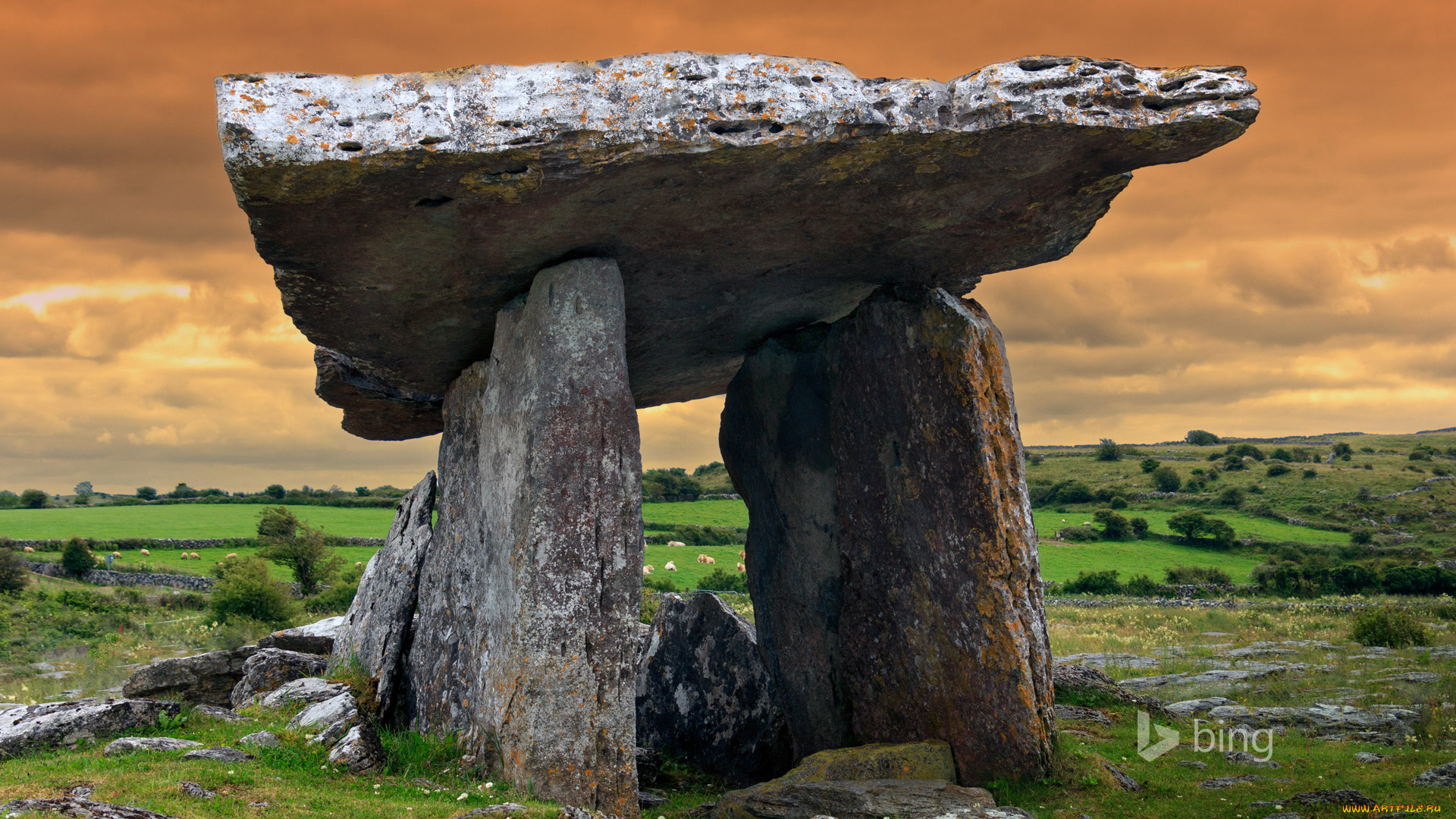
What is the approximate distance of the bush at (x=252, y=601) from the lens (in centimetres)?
2250

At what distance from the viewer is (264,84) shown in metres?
5.66

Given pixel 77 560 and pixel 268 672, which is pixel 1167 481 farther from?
pixel 268 672

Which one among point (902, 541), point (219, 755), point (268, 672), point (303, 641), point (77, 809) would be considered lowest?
point (303, 641)

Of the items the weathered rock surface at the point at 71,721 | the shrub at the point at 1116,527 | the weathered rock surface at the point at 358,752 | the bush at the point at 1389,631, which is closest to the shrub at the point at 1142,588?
the shrub at the point at 1116,527

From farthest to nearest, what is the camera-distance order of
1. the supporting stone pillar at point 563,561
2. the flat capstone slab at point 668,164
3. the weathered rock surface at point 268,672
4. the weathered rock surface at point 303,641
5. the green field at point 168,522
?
the green field at point 168,522 < the weathered rock surface at point 303,641 < the weathered rock surface at point 268,672 < the supporting stone pillar at point 563,561 < the flat capstone slab at point 668,164

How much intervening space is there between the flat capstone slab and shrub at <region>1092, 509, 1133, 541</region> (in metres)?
47.0

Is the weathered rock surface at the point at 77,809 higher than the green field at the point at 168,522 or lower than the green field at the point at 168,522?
higher

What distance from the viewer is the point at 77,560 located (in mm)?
34062

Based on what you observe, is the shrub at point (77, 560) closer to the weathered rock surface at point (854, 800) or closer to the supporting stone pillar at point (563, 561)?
the supporting stone pillar at point (563, 561)

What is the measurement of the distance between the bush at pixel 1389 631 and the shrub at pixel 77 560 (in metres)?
40.1

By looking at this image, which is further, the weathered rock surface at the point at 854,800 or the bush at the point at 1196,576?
the bush at the point at 1196,576

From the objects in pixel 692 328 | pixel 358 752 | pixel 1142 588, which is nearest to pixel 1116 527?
pixel 1142 588

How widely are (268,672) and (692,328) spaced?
5.96 m

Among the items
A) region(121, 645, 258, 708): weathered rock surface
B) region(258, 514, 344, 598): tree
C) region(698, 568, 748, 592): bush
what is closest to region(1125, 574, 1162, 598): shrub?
region(698, 568, 748, 592): bush
